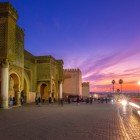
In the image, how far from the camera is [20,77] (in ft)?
110

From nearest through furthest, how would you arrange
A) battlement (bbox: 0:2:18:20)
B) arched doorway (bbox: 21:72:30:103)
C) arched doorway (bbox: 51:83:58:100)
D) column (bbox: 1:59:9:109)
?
column (bbox: 1:59:9:109) < battlement (bbox: 0:2:18:20) < arched doorway (bbox: 21:72:30:103) < arched doorway (bbox: 51:83:58:100)

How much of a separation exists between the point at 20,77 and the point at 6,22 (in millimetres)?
6794

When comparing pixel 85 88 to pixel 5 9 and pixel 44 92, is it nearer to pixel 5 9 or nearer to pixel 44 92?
pixel 44 92

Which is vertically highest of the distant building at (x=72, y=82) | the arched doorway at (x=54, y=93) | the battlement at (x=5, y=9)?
the battlement at (x=5, y=9)

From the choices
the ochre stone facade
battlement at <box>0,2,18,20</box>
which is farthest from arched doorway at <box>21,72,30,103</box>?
battlement at <box>0,2,18,20</box>

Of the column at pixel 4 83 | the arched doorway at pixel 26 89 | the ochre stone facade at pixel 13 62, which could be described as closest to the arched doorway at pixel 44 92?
the ochre stone facade at pixel 13 62

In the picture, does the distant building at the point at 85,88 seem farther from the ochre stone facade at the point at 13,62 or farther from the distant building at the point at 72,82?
→ the ochre stone facade at the point at 13,62

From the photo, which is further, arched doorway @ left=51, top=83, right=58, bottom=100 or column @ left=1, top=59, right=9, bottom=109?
arched doorway @ left=51, top=83, right=58, bottom=100

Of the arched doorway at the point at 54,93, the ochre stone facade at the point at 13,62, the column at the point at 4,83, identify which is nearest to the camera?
the column at the point at 4,83

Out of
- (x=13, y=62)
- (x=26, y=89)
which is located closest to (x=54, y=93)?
(x=26, y=89)

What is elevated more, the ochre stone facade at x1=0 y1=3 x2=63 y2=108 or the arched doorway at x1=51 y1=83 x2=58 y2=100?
the ochre stone facade at x1=0 y1=3 x2=63 y2=108

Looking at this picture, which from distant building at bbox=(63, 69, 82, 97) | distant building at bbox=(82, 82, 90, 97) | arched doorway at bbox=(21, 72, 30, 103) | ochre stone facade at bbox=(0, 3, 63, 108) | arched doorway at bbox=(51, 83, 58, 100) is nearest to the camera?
ochre stone facade at bbox=(0, 3, 63, 108)

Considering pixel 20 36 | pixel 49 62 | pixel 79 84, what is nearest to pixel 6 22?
pixel 20 36

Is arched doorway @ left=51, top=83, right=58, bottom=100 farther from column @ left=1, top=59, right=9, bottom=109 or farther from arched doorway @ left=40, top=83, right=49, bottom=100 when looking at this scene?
column @ left=1, top=59, right=9, bottom=109
